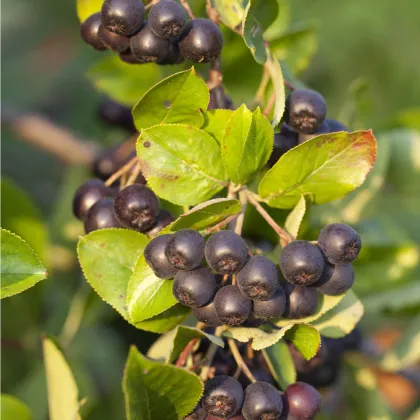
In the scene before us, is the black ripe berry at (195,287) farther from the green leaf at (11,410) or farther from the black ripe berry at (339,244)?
the green leaf at (11,410)

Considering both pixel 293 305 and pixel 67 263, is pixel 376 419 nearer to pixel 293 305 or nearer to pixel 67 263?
pixel 293 305

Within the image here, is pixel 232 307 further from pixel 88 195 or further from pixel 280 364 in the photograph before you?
pixel 88 195

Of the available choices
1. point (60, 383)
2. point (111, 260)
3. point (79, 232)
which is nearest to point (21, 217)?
point (79, 232)

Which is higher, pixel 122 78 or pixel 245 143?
pixel 245 143

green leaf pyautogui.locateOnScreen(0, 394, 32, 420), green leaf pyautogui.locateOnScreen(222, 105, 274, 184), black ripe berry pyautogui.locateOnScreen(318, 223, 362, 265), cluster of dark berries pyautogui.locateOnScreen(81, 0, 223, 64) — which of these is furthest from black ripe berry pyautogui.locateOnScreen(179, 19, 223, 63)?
green leaf pyautogui.locateOnScreen(0, 394, 32, 420)

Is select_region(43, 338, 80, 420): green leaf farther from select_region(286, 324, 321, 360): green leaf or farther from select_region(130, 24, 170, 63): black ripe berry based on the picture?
select_region(130, 24, 170, 63): black ripe berry

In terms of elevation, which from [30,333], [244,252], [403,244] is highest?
[244,252]

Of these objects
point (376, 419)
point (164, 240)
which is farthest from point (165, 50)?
point (376, 419)
